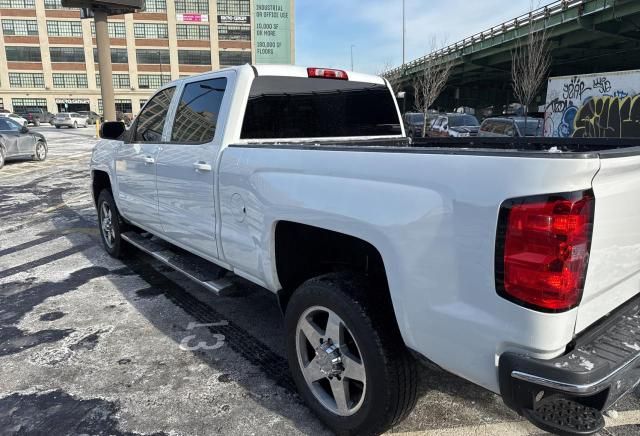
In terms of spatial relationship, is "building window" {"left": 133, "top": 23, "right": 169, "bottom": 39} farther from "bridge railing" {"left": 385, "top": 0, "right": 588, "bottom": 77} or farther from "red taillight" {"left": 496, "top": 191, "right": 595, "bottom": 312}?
"red taillight" {"left": 496, "top": 191, "right": 595, "bottom": 312}

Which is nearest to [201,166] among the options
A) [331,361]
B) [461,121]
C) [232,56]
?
[331,361]

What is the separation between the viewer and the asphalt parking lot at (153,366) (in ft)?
8.88

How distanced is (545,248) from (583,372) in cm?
45

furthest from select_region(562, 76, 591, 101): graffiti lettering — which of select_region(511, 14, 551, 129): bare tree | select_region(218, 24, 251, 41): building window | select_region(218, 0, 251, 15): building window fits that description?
select_region(218, 0, 251, 15): building window

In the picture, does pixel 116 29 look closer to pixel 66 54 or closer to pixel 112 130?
pixel 66 54

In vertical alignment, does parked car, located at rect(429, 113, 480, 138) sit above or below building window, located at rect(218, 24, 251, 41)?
below

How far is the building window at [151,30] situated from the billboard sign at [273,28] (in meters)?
29.1

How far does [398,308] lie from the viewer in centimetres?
212

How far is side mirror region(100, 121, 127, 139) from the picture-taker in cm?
504

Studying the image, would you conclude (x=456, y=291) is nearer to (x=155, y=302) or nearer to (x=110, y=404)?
(x=110, y=404)

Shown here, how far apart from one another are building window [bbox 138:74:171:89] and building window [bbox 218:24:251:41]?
1016 centimetres

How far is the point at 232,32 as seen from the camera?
71.9 metres

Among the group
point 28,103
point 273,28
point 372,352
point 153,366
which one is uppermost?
point 273,28

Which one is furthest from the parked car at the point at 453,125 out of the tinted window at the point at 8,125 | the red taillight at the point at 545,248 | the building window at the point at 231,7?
the building window at the point at 231,7
